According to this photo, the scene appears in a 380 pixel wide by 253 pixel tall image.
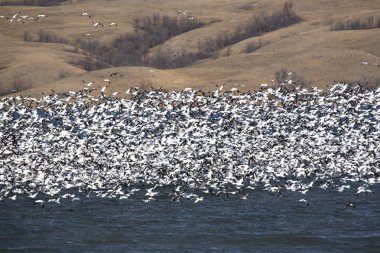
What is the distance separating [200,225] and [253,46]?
432 ft

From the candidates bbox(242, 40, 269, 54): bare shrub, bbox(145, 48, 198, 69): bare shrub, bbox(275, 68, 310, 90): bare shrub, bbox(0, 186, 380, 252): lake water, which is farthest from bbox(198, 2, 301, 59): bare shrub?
bbox(0, 186, 380, 252): lake water

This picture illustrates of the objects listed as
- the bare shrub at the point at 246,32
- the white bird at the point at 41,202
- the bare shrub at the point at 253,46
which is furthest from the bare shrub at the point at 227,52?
the white bird at the point at 41,202

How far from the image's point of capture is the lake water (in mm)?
40938

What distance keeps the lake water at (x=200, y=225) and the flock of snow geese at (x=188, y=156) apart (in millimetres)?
889

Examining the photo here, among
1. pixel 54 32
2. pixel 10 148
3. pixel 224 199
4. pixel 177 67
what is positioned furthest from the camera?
pixel 54 32

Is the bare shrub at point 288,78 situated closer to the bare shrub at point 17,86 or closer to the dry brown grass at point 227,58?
the dry brown grass at point 227,58

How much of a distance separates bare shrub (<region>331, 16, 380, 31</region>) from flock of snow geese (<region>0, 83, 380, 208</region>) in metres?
110

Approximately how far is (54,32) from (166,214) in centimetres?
15207

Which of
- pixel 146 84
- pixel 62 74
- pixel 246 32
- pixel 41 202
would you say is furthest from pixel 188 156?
pixel 246 32

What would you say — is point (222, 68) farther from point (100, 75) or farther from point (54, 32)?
point (54, 32)

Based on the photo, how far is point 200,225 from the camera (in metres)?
44.5

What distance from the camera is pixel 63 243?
41344 mm

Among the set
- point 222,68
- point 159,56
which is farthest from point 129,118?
point 159,56

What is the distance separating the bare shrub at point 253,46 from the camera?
172150mm
